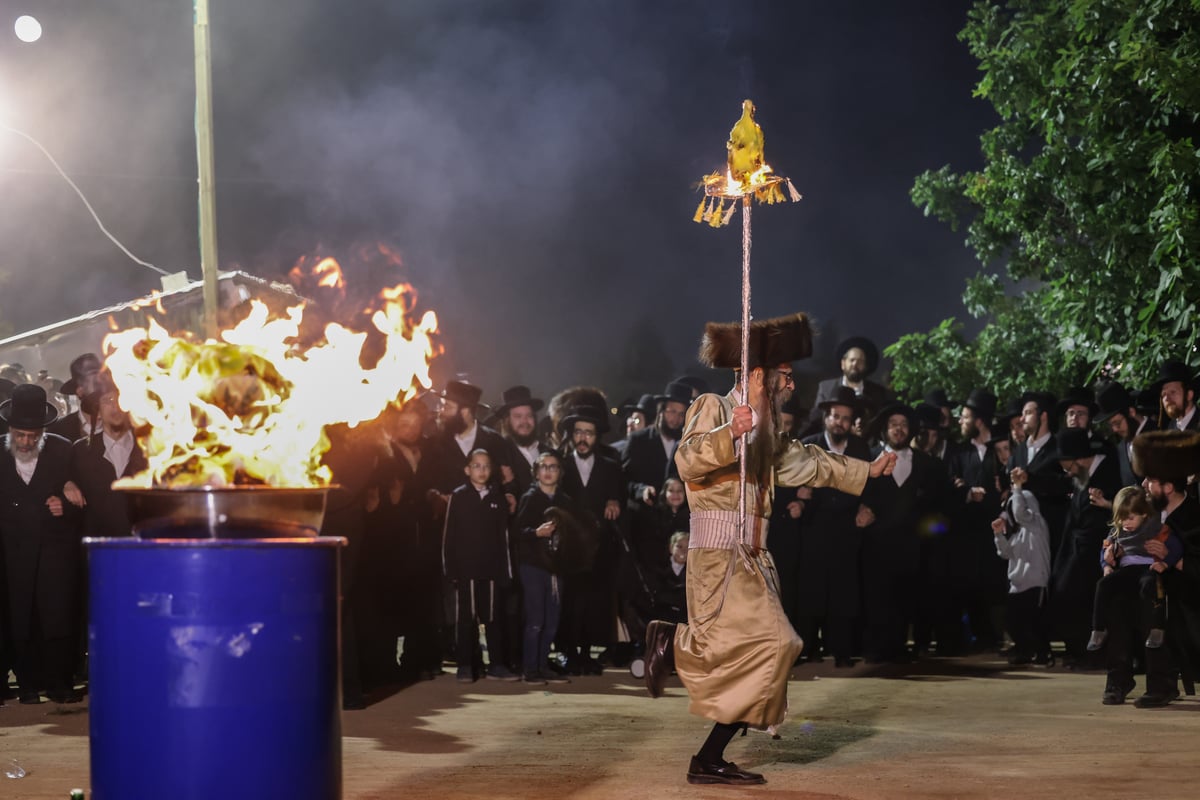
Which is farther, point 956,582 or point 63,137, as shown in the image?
point 63,137

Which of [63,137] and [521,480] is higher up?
[63,137]

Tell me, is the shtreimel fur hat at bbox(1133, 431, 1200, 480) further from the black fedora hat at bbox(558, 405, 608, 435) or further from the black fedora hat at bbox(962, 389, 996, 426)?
the black fedora hat at bbox(558, 405, 608, 435)

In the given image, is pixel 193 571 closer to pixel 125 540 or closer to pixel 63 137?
pixel 125 540

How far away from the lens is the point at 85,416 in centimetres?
1127

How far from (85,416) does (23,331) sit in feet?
72.9

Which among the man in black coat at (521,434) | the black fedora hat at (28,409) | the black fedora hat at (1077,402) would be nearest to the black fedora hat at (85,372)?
the black fedora hat at (28,409)

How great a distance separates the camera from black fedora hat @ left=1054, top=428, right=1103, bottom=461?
11.7 m

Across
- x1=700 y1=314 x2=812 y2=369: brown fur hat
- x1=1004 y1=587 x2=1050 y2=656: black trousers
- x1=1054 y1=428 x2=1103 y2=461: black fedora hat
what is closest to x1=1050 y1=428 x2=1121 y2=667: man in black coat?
x1=1054 y1=428 x2=1103 y2=461: black fedora hat

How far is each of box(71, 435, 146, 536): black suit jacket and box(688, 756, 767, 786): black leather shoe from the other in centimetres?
526

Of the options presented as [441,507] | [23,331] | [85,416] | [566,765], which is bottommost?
[566,765]

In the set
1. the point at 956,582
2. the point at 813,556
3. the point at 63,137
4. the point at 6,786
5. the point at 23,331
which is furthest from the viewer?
the point at 23,331

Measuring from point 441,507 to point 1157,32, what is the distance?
8.03m

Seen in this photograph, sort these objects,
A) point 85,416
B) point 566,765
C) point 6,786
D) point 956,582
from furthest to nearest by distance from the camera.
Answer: point 956,582, point 85,416, point 566,765, point 6,786

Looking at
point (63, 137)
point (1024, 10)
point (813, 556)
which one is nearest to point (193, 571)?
point (813, 556)
